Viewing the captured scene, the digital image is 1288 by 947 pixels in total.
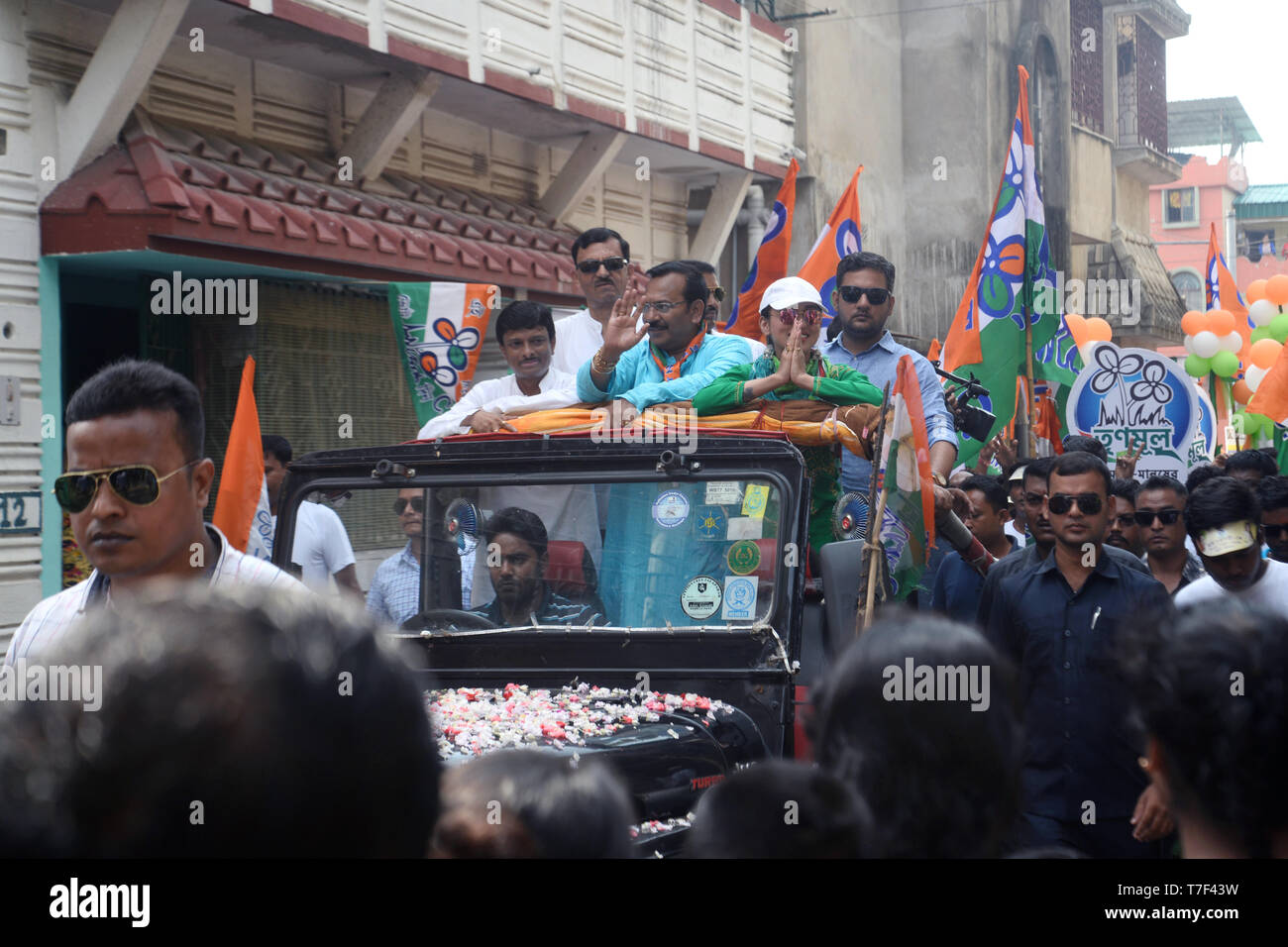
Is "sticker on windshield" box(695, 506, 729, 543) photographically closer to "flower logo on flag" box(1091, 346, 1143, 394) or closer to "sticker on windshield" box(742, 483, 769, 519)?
"sticker on windshield" box(742, 483, 769, 519)

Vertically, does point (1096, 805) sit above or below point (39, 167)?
below

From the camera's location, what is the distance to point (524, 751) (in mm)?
1553

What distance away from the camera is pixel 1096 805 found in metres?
4.05

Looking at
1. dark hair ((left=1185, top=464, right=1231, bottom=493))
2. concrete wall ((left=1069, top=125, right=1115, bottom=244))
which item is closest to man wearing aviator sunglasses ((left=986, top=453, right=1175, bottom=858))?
dark hair ((left=1185, top=464, right=1231, bottom=493))

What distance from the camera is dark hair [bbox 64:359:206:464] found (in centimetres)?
272

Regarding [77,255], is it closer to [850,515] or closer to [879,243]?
[850,515]

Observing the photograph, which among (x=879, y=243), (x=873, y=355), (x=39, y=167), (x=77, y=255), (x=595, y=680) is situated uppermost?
(x=879, y=243)

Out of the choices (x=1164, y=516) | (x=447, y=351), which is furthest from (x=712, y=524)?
(x=447, y=351)

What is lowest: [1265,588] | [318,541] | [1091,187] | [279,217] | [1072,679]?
[1072,679]

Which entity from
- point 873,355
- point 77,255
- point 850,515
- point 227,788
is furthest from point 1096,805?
point 77,255

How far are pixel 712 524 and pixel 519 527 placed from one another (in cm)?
53

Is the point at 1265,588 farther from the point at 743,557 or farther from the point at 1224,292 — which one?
the point at 1224,292

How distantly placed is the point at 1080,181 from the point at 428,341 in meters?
20.2

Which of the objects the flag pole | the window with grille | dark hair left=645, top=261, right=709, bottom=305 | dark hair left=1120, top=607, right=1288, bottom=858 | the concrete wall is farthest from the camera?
the window with grille
